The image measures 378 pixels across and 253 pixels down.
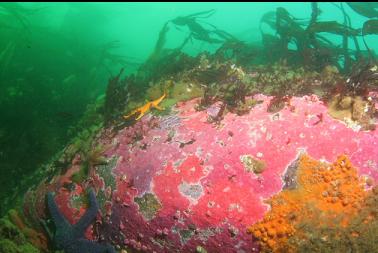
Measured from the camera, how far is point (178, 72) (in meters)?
5.95

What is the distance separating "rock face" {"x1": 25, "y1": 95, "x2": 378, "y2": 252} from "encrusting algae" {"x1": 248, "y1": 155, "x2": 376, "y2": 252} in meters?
0.12

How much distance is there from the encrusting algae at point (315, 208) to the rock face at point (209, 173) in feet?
0.38

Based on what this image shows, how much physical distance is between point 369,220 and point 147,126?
304cm

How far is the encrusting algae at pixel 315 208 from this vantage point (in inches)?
124

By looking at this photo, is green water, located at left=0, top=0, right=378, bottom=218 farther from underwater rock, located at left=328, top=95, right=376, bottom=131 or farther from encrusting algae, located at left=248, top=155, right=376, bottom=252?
underwater rock, located at left=328, top=95, right=376, bottom=131

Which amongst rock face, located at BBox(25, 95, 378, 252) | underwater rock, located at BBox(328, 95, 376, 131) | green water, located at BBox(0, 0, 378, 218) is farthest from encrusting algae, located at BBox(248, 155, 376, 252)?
green water, located at BBox(0, 0, 378, 218)

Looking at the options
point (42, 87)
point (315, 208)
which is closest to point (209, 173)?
point (315, 208)

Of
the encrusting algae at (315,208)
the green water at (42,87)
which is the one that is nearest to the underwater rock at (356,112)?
the encrusting algae at (315,208)

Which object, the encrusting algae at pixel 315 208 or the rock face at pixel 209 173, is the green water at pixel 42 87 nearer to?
the rock face at pixel 209 173

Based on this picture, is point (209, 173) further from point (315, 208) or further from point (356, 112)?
point (356, 112)

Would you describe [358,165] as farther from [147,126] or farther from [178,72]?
[178,72]

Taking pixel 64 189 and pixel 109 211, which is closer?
pixel 109 211

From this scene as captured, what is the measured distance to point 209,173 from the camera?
3.60 meters

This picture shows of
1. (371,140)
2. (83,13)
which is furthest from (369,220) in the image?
(83,13)
